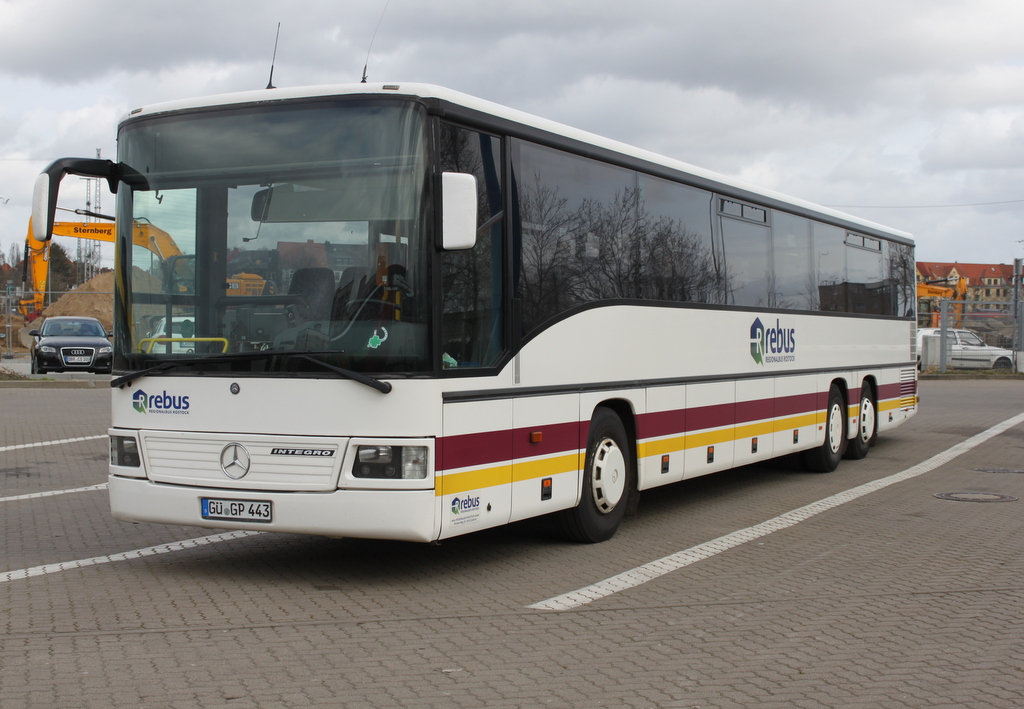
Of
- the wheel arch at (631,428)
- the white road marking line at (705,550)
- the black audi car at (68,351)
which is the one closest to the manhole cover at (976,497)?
the white road marking line at (705,550)

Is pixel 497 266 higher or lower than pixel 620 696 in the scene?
higher

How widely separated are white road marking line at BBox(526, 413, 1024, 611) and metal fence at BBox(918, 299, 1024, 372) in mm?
26602

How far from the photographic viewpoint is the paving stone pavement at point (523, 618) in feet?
16.0

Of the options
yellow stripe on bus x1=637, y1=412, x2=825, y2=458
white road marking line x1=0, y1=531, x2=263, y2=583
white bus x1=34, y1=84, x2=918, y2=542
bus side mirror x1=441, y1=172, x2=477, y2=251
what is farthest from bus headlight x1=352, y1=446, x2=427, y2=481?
yellow stripe on bus x1=637, y1=412, x2=825, y2=458

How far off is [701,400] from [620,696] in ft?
18.2

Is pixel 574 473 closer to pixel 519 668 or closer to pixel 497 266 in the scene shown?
pixel 497 266

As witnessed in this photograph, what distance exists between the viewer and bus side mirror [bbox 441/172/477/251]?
21.4 feet

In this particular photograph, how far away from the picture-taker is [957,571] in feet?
24.6

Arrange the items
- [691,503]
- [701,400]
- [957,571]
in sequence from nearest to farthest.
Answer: [957,571], [701,400], [691,503]

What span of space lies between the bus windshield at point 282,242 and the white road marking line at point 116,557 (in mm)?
1445

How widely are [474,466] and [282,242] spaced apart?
1825 mm

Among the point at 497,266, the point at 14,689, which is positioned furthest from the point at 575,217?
the point at 14,689

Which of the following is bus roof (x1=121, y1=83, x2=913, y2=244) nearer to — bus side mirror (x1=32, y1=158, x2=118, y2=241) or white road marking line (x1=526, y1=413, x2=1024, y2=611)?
bus side mirror (x1=32, y1=158, x2=118, y2=241)

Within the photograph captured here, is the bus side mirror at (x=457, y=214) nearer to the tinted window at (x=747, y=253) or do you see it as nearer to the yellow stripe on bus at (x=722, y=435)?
the yellow stripe on bus at (x=722, y=435)
